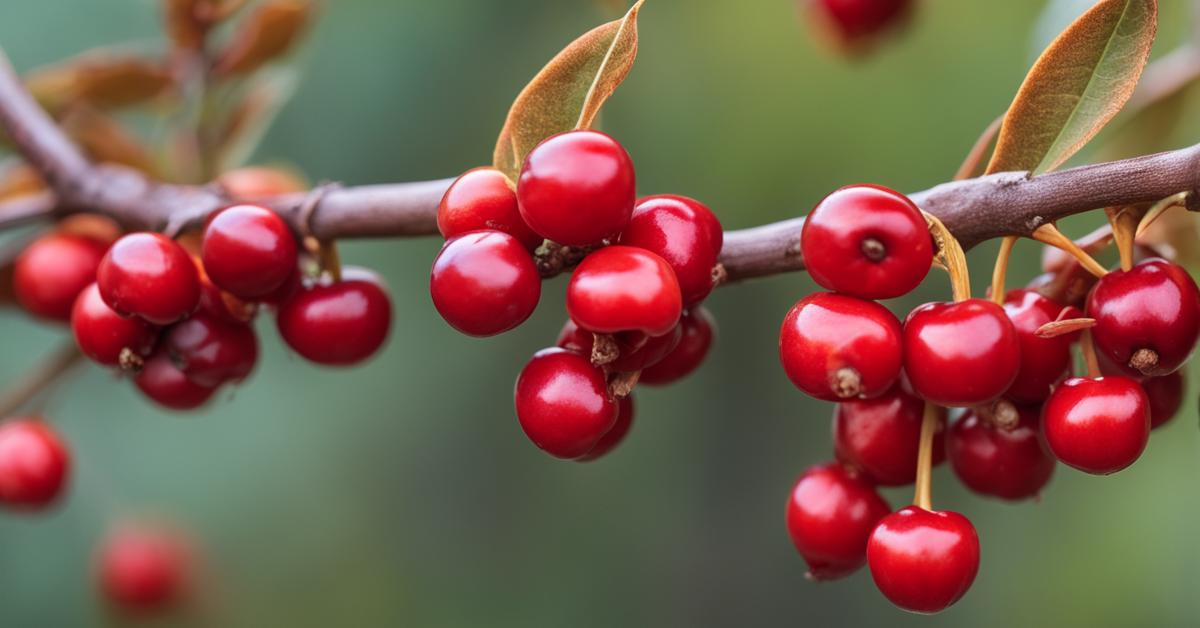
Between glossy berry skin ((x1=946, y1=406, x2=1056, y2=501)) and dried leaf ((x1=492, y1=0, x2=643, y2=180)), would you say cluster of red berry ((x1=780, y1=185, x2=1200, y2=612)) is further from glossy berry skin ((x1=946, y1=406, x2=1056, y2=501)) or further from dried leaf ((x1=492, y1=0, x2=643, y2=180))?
dried leaf ((x1=492, y1=0, x2=643, y2=180))

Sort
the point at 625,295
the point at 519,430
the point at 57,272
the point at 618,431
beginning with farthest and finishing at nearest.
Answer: the point at 519,430 < the point at 57,272 < the point at 618,431 < the point at 625,295

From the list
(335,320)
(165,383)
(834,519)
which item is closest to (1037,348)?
(834,519)

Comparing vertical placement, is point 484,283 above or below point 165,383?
above

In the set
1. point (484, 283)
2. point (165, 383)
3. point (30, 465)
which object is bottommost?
point (30, 465)

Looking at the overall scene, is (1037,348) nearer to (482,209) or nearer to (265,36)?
(482,209)

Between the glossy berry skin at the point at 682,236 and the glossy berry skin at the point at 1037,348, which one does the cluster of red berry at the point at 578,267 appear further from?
the glossy berry skin at the point at 1037,348

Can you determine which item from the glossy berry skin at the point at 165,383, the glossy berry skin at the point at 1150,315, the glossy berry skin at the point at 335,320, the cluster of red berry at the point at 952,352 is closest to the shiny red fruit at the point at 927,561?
the cluster of red berry at the point at 952,352

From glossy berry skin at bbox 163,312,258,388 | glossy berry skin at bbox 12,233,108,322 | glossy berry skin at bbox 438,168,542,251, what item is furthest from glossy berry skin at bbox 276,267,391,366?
glossy berry skin at bbox 12,233,108,322

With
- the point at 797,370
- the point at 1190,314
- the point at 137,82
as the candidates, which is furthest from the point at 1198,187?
the point at 137,82
